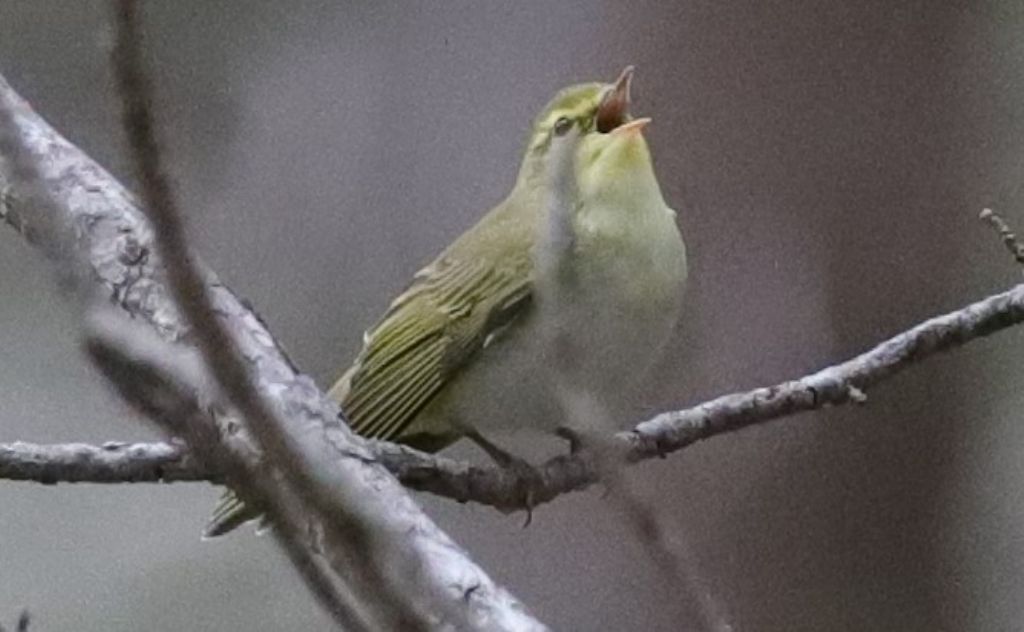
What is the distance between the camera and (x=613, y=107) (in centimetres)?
202

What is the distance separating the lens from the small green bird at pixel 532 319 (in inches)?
72.6

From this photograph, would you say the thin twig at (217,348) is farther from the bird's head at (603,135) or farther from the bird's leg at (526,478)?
the bird's head at (603,135)

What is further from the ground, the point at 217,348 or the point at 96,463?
the point at 96,463

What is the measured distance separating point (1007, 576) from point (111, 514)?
4.99ft

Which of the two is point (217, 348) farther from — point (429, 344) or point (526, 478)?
point (429, 344)

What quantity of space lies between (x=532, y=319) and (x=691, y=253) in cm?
101

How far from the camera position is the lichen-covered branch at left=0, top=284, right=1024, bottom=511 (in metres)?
1.58

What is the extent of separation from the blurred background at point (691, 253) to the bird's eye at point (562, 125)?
30.1 inches

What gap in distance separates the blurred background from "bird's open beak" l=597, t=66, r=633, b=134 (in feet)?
2.50

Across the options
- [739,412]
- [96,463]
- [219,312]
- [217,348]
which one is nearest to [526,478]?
[739,412]

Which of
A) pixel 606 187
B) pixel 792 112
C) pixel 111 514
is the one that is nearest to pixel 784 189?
pixel 792 112

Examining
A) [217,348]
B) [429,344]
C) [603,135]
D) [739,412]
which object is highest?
[603,135]

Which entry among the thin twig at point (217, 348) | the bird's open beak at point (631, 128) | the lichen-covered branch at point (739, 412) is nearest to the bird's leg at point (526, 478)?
the lichen-covered branch at point (739, 412)

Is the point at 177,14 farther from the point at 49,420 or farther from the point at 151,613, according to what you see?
the point at 151,613
